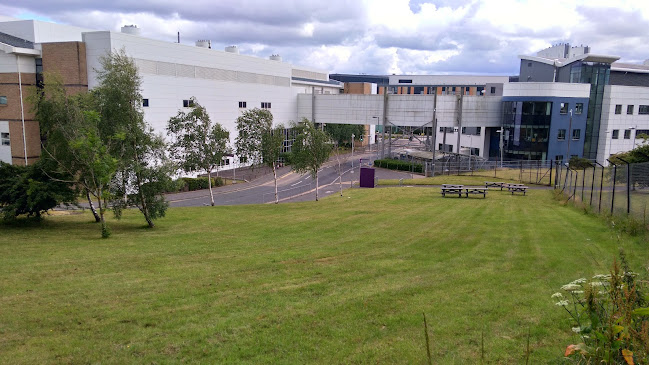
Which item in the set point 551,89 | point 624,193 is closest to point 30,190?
point 624,193

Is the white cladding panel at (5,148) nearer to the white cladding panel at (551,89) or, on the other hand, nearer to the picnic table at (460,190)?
the picnic table at (460,190)

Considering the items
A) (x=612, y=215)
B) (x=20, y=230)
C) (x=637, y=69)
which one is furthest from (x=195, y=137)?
(x=637, y=69)

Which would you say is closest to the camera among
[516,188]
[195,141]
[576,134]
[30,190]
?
[30,190]

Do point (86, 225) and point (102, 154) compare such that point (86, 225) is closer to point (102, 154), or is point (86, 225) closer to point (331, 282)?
point (102, 154)

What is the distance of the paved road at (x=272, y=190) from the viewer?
134 ft

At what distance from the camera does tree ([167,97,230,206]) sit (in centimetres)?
3149

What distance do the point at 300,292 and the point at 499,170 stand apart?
4716cm

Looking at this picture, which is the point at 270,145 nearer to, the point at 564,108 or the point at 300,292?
the point at 300,292

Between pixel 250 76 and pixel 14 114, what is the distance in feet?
99.2

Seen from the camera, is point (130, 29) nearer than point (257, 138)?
No

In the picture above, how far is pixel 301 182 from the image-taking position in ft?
170

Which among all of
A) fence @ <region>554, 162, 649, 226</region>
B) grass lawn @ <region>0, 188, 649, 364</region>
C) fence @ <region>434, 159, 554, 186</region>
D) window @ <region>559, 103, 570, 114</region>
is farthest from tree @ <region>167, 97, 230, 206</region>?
window @ <region>559, 103, 570, 114</region>

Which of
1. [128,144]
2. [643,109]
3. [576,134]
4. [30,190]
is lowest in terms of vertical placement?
[30,190]

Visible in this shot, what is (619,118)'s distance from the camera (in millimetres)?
63125
